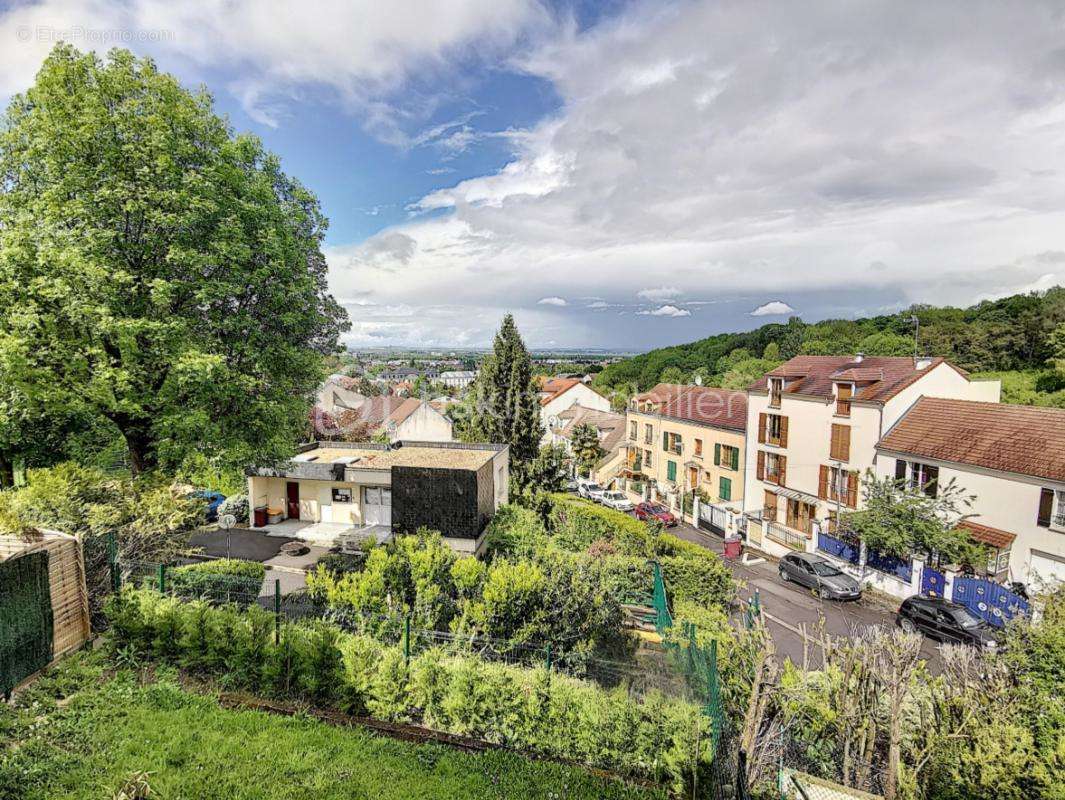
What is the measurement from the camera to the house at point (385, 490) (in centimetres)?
1661

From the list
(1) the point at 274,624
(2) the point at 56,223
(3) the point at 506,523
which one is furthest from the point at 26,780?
(3) the point at 506,523

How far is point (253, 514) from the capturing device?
72.1 ft

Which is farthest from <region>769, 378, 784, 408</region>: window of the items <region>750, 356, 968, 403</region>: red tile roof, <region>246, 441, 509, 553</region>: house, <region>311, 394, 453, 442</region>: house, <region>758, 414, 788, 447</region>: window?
<region>311, 394, 453, 442</region>: house

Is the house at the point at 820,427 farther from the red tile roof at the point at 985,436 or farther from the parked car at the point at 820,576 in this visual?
the parked car at the point at 820,576

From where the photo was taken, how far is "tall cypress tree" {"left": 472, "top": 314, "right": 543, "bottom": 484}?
25641mm

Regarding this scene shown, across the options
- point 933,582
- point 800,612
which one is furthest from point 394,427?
point 933,582

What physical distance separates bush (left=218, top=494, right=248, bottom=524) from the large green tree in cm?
1187

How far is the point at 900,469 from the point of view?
21.0m

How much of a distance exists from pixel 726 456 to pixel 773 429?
13.3 feet

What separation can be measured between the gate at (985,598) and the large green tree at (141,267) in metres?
21.0

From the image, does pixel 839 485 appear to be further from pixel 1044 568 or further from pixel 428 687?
pixel 428 687

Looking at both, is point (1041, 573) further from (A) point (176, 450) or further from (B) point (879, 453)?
(A) point (176, 450)

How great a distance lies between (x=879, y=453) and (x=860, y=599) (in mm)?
6878

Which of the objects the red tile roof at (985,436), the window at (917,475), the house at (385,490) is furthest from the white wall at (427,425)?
the window at (917,475)
